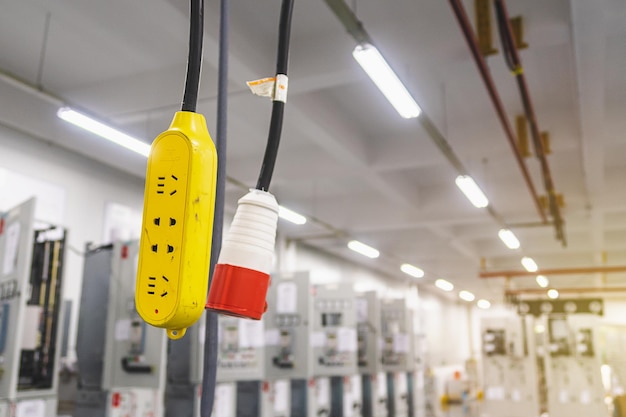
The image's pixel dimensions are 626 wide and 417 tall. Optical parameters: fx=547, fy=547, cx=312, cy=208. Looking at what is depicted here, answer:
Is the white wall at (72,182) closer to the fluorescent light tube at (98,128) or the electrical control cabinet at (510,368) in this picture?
the fluorescent light tube at (98,128)

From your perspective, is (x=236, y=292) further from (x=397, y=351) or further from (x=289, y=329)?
(x=397, y=351)

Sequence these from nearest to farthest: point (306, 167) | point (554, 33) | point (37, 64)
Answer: point (554, 33), point (37, 64), point (306, 167)

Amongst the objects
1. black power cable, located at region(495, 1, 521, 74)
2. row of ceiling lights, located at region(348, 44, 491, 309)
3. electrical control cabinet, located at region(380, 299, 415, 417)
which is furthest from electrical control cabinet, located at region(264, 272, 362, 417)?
black power cable, located at region(495, 1, 521, 74)

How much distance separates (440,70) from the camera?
474 cm

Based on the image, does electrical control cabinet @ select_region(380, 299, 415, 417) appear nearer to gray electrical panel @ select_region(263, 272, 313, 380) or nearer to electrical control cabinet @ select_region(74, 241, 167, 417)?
gray electrical panel @ select_region(263, 272, 313, 380)

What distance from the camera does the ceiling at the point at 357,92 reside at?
3758 mm

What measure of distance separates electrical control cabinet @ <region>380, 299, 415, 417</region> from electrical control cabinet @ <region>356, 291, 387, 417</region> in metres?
0.36

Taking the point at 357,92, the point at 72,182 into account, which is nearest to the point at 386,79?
the point at 357,92

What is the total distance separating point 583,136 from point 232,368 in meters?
3.84

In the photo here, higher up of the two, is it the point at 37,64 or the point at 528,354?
the point at 37,64

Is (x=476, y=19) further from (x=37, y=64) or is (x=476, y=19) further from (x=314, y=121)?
(x=37, y=64)

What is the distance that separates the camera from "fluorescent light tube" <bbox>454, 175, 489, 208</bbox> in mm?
5154

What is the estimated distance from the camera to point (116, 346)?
15.1 ft

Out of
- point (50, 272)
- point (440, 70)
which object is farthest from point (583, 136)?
point (50, 272)
